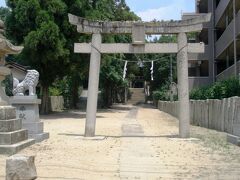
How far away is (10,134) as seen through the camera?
11.9 meters

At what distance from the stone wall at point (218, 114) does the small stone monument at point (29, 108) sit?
6.43 meters

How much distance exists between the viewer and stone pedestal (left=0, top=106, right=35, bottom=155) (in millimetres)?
11516

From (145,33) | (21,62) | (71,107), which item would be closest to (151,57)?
(71,107)

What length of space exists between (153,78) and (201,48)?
5124 cm

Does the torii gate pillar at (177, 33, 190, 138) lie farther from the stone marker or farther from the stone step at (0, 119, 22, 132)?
the stone marker

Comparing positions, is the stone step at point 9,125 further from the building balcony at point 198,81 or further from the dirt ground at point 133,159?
the building balcony at point 198,81

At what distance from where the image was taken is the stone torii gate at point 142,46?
55.8 ft

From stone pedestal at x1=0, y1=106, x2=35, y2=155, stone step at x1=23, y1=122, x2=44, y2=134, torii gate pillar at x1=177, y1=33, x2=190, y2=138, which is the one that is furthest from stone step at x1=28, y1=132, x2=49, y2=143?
torii gate pillar at x1=177, y1=33, x2=190, y2=138

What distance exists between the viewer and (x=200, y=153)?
1259 cm

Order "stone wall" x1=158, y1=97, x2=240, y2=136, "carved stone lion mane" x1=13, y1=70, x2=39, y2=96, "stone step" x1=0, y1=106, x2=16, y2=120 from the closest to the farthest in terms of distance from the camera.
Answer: "stone step" x1=0, y1=106, x2=16, y2=120 < "carved stone lion mane" x1=13, y1=70, x2=39, y2=96 < "stone wall" x1=158, y1=97, x2=240, y2=136

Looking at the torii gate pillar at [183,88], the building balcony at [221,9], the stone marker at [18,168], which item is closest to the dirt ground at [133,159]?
the torii gate pillar at [183,88]

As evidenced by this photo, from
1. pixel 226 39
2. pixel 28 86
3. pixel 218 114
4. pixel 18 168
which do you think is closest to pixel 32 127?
pixel 28 86

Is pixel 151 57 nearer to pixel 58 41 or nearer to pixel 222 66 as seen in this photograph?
pixel 222 66

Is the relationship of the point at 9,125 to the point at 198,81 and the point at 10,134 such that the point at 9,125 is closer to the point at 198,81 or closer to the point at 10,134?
the point at 10,134
